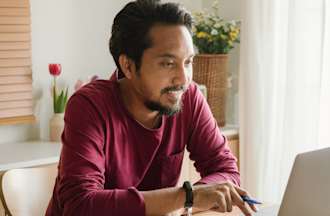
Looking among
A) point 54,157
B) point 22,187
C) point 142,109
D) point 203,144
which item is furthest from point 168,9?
point 54,157

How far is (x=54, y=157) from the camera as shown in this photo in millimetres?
2379

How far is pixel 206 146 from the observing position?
1.82 meters

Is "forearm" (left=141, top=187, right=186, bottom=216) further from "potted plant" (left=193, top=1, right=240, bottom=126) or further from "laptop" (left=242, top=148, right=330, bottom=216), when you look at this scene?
"potted plant" (left=193, top=1, right=240, bottom=126)

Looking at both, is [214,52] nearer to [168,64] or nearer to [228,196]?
[168,64]

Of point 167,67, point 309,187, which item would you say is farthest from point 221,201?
point 167,67

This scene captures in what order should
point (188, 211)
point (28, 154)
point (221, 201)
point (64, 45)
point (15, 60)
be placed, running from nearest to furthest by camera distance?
point (221, 201), point (188, 211), point (28, 154), point (15, 60), point (64, 45)

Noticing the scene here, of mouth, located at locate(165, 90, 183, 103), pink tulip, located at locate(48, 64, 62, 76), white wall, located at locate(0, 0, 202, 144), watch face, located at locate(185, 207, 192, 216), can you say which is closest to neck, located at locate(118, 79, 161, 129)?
mouth, located at locate(165, 90, 183, 103)

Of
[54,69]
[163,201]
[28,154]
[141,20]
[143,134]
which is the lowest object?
[28,154]

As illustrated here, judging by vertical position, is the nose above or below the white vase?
above

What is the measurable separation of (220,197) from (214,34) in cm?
166

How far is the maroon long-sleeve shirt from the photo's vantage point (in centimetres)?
147

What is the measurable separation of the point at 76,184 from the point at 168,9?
0.58 m

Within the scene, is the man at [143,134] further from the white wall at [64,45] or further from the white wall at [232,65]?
the white wall at [232,65]

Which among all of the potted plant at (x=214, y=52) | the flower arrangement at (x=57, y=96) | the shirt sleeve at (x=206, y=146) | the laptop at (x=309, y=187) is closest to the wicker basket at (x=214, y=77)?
the potted plant at (x=214, y=52)
